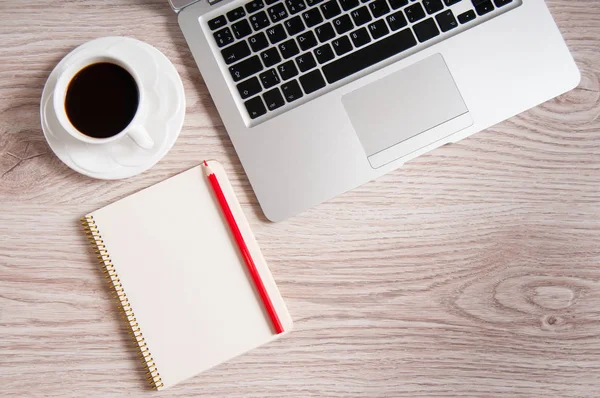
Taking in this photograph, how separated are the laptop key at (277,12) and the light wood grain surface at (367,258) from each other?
0.12 meters

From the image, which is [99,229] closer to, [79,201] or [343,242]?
[79,201]

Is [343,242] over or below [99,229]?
below

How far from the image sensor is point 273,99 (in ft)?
1.97

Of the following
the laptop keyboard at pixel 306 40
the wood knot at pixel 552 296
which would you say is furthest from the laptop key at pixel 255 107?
the wood knot at pixel 552 296

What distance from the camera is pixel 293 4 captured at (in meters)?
0.61

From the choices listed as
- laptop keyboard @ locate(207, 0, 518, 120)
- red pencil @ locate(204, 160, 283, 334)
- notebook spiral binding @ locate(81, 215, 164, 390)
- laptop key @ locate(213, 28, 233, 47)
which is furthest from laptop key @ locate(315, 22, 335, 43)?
notebook spiral binding @ locate(81, 215, 164, 390)

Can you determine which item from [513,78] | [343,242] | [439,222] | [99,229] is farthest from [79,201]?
[513,78]

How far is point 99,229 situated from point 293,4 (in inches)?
13.9

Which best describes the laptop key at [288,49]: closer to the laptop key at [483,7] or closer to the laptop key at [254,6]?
the laptop key at [254,6]

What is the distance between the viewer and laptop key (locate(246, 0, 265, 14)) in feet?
1.98

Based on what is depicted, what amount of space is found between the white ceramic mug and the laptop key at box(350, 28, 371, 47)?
0.83 ft

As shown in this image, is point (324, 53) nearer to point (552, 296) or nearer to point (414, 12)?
point (414, 12)

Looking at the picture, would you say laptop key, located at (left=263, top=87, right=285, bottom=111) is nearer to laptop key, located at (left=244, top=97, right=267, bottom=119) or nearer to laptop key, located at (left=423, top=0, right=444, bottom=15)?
laptop key, located at (left=244, top=97, right=267, bottom=119)

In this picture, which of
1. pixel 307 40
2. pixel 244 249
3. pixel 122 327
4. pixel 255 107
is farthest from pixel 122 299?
pixel 307 40
